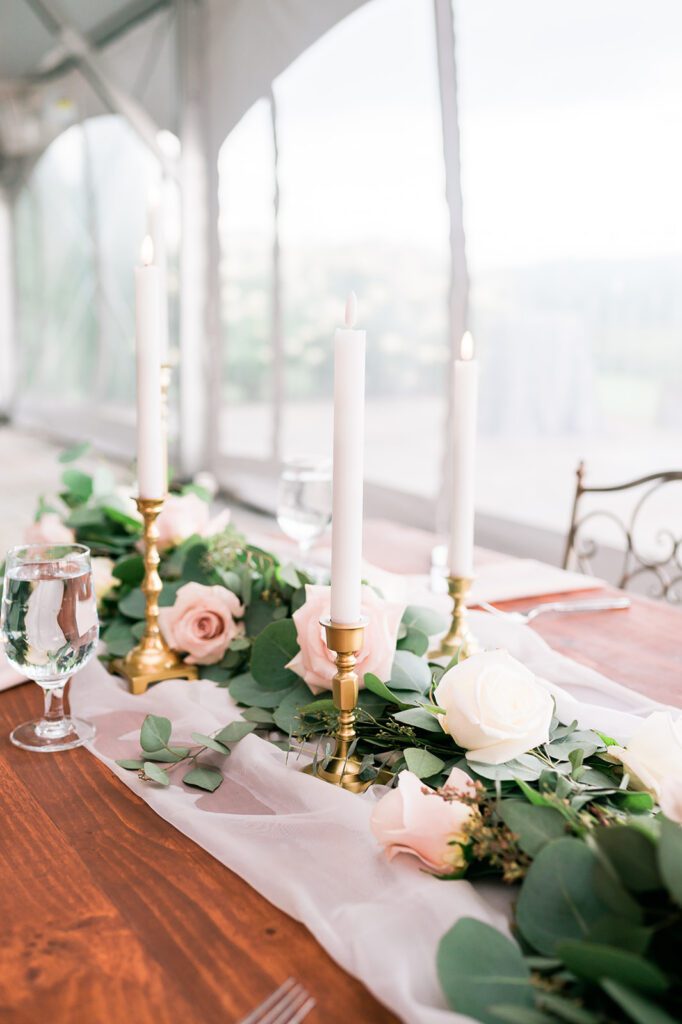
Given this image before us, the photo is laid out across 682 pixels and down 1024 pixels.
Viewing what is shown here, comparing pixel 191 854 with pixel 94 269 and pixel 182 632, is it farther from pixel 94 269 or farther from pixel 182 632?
pixel 94 269

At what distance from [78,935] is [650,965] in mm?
372

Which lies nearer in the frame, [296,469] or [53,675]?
[53,675]

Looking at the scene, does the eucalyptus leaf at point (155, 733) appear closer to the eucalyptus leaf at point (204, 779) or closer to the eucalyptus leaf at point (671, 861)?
the eucalyptus leaf at point (204, 779)

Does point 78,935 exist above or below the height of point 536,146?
below

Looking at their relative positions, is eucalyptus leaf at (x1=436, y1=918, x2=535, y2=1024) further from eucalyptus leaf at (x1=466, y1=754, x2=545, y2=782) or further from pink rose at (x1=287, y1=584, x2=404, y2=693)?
pink rose at (x1=287, y1=584, x2=404, y2=693)

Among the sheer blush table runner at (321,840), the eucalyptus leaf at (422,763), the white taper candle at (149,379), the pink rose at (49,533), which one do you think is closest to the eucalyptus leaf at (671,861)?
the sheer blush table runner at (321,840)

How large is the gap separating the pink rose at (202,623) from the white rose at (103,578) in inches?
6.6

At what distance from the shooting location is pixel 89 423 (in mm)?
6902

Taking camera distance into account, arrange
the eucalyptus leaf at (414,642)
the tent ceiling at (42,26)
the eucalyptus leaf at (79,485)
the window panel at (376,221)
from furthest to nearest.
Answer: the tent ceiling at (42,26) → the window panel at (376,221) → the eucalyptus leaf at (79,485) → the eucalyptus leaf at (414,642)

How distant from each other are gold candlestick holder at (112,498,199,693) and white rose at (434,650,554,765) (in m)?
0.43

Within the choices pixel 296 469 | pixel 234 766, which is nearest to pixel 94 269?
A: pixel 296 469

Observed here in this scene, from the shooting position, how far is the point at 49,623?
0.90 meters

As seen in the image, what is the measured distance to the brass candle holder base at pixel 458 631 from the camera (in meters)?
1.07

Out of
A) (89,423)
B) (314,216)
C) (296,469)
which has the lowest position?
(89,423)
